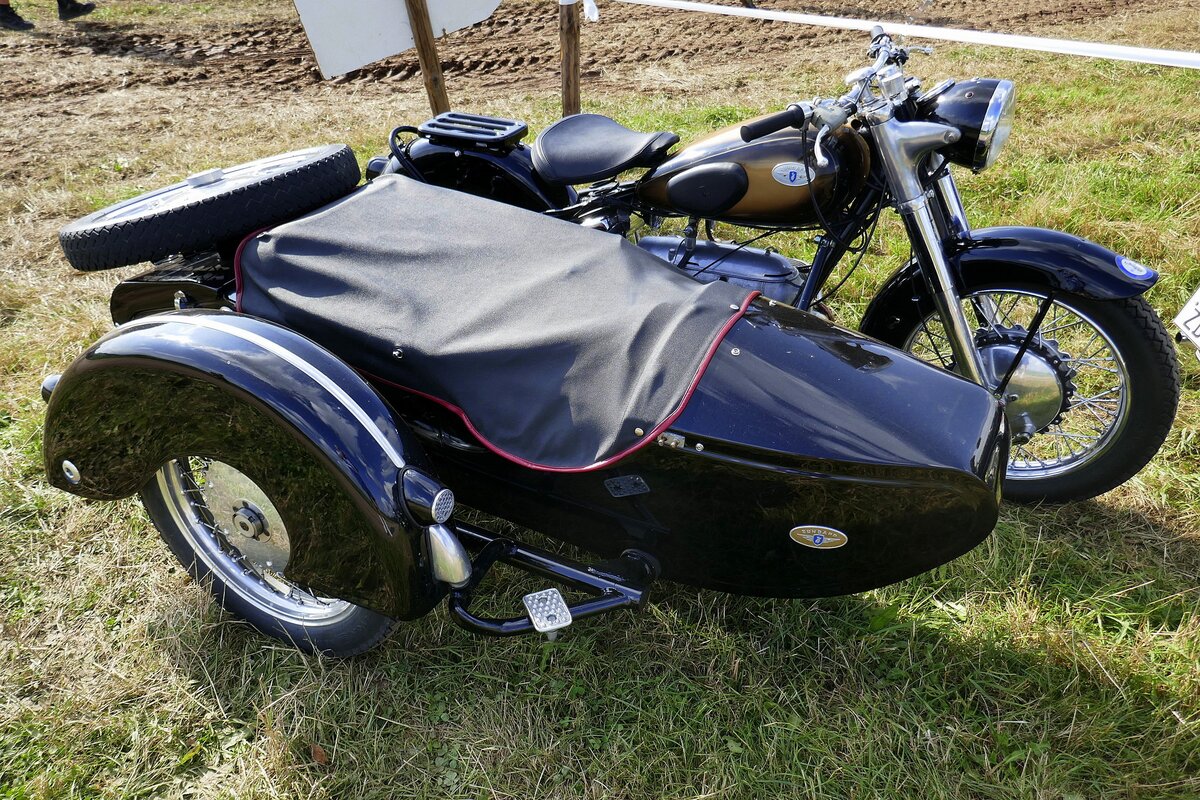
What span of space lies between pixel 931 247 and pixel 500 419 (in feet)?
4.15

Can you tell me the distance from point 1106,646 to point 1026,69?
19.3 ft

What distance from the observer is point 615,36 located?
8.18 m

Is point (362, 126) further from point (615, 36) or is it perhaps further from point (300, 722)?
point (300, 722)

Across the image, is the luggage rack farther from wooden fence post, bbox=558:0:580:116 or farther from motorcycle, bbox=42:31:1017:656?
wooden fence post, bbox=558:0:580:116

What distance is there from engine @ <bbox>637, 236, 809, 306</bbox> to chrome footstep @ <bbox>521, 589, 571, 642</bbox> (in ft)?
3.83

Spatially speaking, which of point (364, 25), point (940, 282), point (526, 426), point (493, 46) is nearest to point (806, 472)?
point (526, 426)

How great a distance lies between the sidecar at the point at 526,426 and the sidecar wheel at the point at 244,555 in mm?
16

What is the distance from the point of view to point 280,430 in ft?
5.58

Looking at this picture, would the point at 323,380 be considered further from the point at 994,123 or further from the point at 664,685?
the point at 994,123

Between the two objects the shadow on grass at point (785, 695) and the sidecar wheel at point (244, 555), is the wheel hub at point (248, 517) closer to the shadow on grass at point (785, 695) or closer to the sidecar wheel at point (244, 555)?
the sidecar wheel at point (244, 555)

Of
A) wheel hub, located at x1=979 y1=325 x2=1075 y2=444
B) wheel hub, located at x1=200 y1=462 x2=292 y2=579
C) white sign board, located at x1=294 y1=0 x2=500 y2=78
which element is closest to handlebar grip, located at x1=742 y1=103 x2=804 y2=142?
wheel hub, located at x1=979 y1=325 x2=1075 y2=444

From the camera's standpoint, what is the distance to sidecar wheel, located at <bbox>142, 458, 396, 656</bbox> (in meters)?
2.01

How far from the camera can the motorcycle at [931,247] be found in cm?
208

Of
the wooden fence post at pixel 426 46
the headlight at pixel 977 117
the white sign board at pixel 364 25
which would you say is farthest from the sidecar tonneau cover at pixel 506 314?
the wooden fence post at pixel 426 46
